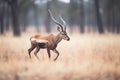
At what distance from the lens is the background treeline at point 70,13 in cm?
626

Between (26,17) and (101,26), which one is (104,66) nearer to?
(101,26)

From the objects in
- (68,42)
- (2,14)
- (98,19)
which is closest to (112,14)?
(98,19)

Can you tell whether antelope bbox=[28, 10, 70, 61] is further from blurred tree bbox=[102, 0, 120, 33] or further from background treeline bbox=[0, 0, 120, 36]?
blurred tree bbox=[102, 0, 120, 33]

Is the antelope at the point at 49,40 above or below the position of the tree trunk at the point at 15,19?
below

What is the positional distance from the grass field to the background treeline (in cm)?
10

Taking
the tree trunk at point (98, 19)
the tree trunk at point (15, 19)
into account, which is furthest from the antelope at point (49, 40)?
the tree trunk at point (98, 19)

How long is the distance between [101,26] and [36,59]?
701mm

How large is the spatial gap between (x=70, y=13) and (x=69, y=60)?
464 millimetres

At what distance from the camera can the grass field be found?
244 inches

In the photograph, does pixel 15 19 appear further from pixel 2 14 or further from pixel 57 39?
pixel 57 39

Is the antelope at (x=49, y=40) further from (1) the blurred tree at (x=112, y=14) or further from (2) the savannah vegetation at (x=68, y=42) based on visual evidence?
(1) the blurred tree at (x=112, y=14)

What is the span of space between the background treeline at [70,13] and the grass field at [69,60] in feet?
0.33

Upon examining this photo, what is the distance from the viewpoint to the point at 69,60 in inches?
245

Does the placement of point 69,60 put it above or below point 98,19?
below
